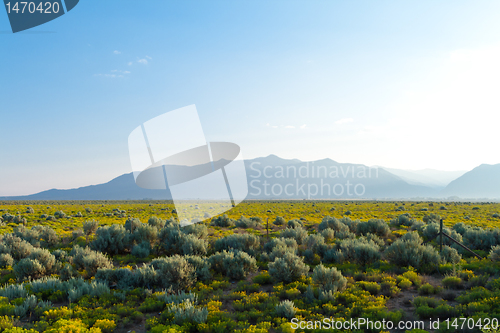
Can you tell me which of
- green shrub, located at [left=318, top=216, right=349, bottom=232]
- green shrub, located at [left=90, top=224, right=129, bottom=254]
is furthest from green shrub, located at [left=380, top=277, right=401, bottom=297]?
green shrub, located at [left=90, top=224, right=129, bottom=254]

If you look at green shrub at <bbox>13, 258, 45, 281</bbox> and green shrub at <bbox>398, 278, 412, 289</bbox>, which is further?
green shrub at <bbox>13, 258, 45, 281</bbox>

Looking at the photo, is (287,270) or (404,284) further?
(287,270)

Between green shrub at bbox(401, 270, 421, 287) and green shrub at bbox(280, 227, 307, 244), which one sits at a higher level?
green shrub at bbox(280, 227, 307, 244)

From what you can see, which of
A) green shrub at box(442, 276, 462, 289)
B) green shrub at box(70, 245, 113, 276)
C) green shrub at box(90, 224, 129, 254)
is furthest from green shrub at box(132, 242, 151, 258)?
green shrub at box(442, 276, 462, 289)

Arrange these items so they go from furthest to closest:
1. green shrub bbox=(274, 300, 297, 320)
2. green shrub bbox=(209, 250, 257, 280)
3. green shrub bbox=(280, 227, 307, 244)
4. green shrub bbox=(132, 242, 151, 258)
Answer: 1. green shrub bbox=(280, 227, 307, 244)
2. green shrub bbox=(132, 242, 151, 258)
3. green shrub bbox=(209, 250, 257, 280)
4. green shrub bbox=(274, 300, 297, 320)

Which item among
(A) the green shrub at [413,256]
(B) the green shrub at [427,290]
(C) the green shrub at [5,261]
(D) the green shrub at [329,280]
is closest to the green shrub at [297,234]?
(A) the green shrub at [413,256]

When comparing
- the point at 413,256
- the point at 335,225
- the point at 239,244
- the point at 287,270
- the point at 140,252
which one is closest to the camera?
the point at 287,270

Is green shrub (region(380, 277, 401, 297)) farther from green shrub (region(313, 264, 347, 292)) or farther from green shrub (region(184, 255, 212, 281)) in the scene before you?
green shrub (region(184, 255, 212, 281))

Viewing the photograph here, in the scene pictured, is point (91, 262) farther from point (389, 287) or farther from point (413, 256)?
point (413, 256)

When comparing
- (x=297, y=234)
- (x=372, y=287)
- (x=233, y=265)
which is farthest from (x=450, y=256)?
(x=233, y=265)

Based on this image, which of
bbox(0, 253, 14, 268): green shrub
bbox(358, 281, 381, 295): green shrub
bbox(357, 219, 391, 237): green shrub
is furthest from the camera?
bbox(357, 219, 391, 237): green shrub

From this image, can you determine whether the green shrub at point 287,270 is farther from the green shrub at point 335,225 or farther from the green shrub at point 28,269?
the green shrub at point 28,269

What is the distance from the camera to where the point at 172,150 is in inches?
303

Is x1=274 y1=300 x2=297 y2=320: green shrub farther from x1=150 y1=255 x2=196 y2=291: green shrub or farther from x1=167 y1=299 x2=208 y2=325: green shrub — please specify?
x1=150 y1=255 x2=196 y2=291: green shrub
